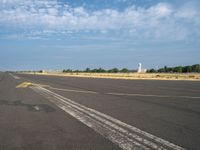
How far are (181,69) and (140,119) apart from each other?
155 m

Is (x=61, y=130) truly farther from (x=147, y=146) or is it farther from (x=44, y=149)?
(x=147, y=146)

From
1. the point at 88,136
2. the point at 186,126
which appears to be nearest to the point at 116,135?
the point at 88,136

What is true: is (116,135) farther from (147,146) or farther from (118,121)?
(118,121)

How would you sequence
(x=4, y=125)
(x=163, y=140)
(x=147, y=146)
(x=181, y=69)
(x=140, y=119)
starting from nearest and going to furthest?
(x=147, y=146) < (x=163, y=140) < (x=4, y=125) < (x=140, y=119) < (x=181, y=69)

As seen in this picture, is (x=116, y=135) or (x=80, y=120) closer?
(x=116, y=135)

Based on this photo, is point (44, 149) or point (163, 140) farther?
point (163, 140)

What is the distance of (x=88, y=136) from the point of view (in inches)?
269

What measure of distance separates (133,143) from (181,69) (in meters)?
158

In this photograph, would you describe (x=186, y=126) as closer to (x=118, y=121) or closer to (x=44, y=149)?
(x=118, y=121)

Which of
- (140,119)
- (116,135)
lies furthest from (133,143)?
(140,119)

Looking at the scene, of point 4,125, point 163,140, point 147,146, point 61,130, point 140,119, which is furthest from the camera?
point 140,119

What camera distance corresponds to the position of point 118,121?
28.6 ft

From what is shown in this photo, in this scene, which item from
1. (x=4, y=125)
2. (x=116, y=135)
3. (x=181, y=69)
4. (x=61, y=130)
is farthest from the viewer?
(x=181, y=69)

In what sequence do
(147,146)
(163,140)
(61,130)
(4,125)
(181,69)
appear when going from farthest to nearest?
(181,69) → (4,125) → (61,130) → (163,140) → (147,146)
